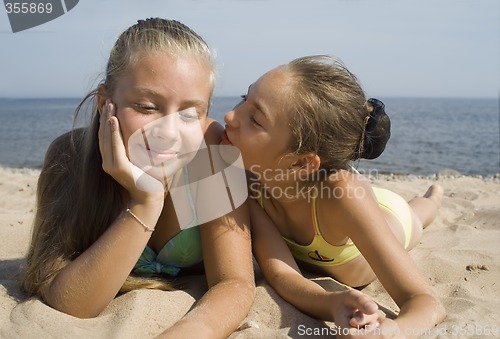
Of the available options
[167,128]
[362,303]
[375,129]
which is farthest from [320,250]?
[167,128]

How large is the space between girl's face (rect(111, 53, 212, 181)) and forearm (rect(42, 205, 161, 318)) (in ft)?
1.13

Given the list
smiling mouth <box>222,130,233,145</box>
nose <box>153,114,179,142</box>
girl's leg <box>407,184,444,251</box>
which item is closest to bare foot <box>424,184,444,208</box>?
girl's leg <box>407,184,444,251</box>

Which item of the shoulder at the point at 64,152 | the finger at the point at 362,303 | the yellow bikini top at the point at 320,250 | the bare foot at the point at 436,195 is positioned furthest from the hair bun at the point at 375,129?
the bare foot at the point at 436,195

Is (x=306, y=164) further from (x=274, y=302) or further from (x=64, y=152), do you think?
(x=64, y=152)

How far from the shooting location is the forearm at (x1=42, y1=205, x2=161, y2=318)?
2.51 metres

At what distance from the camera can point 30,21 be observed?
4680 millimetres

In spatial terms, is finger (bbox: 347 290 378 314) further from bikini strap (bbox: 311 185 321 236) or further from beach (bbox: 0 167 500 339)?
bikini strap (bbox: 311 185 321 236)

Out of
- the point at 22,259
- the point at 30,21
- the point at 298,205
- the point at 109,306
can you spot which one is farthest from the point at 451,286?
the point at 30,21

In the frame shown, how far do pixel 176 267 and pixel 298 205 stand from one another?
2.84 feet

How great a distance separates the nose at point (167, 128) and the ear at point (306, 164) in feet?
2.88

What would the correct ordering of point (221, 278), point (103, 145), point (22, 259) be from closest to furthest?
point (103, 145)
point (221, 278)
point (22, 259)

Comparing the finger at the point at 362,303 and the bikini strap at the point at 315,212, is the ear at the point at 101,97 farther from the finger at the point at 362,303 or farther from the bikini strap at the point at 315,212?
the finger at the point at 362,303

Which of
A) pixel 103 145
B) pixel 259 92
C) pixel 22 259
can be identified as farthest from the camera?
pixel 22 259

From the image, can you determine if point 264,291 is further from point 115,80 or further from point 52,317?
point 115,80
